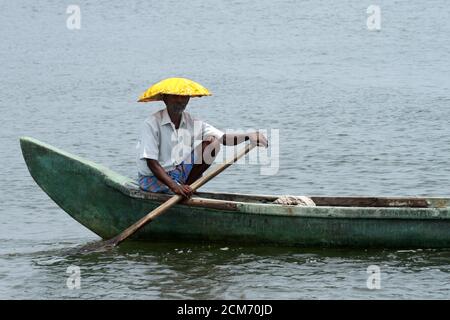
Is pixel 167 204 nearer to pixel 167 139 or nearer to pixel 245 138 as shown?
pixel 167 139

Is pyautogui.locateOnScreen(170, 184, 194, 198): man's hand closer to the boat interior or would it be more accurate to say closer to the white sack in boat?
the boat interior

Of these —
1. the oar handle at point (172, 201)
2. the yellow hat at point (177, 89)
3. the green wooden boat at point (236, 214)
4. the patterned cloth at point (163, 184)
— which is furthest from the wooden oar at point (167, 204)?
the yellow hat at point (177, 89)

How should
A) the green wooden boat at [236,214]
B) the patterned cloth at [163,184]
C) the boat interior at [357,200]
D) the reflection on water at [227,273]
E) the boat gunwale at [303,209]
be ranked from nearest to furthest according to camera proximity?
the reflection on water at [227,273] → the boat gunwale at [303,209] → the green wooden boat at [236,214] → the patterned cloth at [163,184] → the boat interior at [357,200]

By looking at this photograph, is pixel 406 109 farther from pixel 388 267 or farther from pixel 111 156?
pixel 388 267

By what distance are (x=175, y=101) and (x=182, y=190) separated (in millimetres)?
639

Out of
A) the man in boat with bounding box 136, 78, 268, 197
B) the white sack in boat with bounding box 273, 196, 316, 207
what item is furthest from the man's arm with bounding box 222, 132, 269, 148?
the white sack in boat with bounding box 273, 196, 316, 207

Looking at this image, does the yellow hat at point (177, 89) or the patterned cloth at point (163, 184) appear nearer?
the yellow hat at point (177, 89)

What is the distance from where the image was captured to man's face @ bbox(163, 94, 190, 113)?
7.74m

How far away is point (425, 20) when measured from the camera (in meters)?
20.3

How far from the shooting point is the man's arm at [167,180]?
7634 mm

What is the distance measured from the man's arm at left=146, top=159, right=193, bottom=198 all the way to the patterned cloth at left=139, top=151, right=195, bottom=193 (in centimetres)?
19

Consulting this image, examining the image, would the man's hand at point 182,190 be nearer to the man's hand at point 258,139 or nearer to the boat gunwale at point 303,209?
the boat gunwale at point 303,209

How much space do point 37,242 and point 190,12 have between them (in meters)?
14.1

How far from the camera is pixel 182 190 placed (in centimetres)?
764
